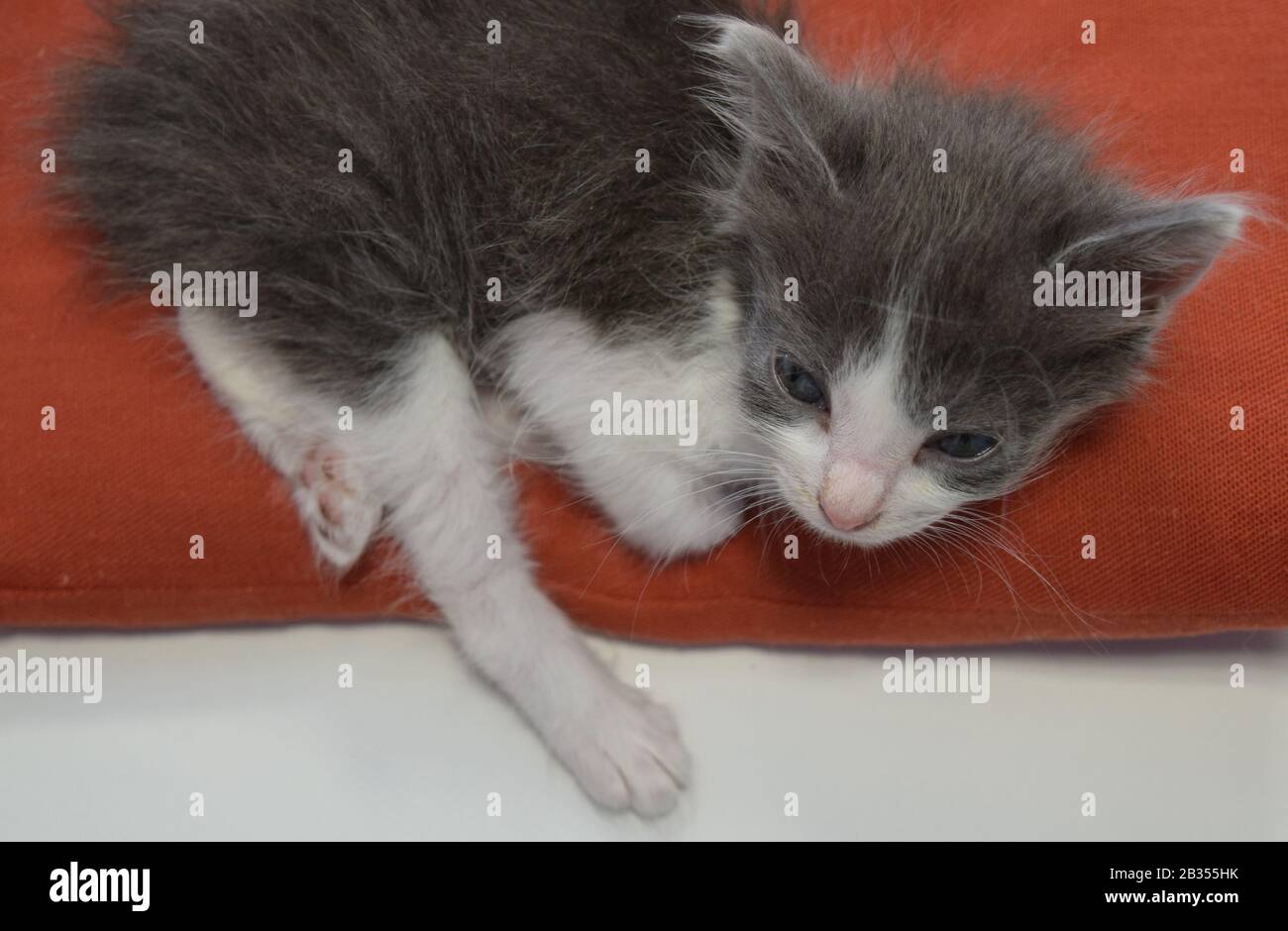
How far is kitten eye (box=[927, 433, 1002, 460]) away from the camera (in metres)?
1.63

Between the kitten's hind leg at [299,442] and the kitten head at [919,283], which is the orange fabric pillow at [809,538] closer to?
the kitten's hind leg at [299,442]

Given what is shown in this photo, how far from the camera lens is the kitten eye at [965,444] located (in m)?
1.63

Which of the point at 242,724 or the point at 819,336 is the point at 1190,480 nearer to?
the point at 819,336

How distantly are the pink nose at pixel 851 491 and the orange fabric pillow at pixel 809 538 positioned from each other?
48 centimetres

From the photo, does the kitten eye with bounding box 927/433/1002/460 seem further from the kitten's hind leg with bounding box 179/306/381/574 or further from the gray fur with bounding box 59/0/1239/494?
the kitten's hind leg with bounding box 179/306/381/574

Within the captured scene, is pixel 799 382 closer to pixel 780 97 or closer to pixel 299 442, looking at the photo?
pixel 780 97

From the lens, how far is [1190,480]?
6.31ft

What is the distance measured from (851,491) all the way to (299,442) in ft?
3.46

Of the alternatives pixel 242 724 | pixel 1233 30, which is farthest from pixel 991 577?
pixel 242 724

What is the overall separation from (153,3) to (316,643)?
4.00 ft

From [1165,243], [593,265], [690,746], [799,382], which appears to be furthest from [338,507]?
[1165,243]

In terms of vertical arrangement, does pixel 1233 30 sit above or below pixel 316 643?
above

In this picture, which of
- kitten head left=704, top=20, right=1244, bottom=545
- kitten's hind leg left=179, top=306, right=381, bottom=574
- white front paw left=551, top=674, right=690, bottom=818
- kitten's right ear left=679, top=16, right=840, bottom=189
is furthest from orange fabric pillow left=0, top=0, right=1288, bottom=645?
kitten's right ear left=679, top=16, right=840, bottom=189

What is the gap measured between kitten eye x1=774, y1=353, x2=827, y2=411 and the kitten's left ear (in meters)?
0.38
